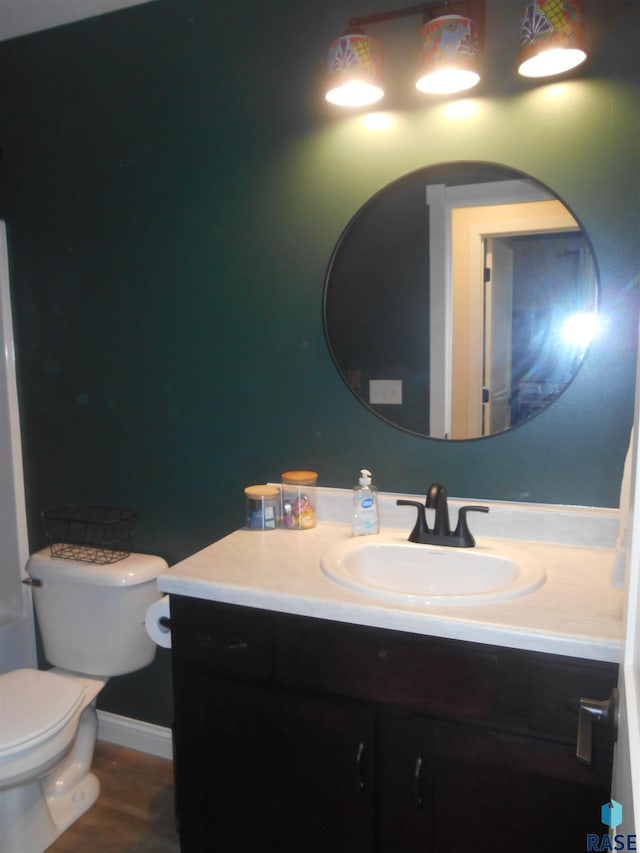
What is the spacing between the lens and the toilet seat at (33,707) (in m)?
1.63

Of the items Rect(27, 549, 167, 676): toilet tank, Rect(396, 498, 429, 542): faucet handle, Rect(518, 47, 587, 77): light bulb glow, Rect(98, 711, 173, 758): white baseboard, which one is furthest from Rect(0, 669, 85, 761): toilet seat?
Rect(518, 47, 587, 77): light bulb glow

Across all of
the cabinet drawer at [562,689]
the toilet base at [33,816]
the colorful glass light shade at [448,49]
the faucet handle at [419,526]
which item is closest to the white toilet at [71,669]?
the toilet base at [33,816]

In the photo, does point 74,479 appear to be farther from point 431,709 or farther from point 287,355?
point 431,709

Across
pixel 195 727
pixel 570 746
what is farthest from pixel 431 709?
pixel 195 727

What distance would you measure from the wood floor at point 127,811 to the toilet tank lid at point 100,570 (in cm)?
70

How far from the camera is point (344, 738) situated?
136 cm

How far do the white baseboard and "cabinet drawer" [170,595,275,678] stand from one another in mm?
938

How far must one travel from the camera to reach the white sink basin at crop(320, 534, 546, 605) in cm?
150

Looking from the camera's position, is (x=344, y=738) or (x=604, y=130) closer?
(x=344, y=738)

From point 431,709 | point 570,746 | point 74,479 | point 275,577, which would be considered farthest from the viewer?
point 74,479

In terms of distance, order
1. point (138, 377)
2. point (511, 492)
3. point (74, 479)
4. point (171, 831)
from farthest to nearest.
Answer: point (74, 479) → point (138, 377) → point (171, 831) → point (511, 492)

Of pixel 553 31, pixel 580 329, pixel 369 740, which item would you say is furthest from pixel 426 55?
pixel 369 740

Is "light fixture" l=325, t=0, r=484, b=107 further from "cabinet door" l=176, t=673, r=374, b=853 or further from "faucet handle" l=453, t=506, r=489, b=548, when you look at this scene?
"cabinet door" l=176, t=673, r=374, b=853

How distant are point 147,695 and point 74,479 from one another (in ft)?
2.65
